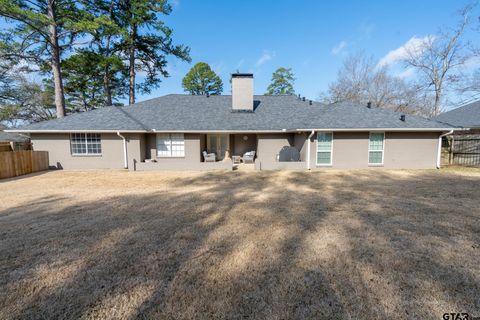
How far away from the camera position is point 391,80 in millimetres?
27000

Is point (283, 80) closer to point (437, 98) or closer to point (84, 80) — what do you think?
point (437, 98)

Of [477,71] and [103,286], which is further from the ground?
[477,71]

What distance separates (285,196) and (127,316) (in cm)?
530

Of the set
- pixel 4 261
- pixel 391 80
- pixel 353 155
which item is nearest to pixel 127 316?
pixel 4 261

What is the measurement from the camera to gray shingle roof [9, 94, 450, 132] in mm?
12039

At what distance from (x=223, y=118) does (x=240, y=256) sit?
40.2ft

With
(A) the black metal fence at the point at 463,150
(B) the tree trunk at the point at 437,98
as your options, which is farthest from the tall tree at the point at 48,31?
(B) the tree trunk at the point at 437,98

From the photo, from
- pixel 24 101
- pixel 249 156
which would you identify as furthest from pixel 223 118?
pixel 24 101

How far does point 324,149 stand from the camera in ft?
39.8

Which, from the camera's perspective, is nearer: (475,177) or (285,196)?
(285,196)

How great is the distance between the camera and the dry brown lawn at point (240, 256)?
7.59ft

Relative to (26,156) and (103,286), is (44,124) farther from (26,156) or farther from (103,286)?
(103,286)

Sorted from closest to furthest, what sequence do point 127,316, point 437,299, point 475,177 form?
point 127,316 < point 437,299 < point 475,177

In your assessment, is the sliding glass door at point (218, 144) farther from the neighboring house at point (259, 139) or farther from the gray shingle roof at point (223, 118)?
the gray shingle roof at point (223, 118)
